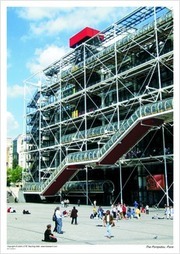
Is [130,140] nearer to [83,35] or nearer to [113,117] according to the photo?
[113,117]

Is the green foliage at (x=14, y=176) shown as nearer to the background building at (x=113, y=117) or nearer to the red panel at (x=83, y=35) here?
the background building at (x=113, y=117)

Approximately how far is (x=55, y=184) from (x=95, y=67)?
9234mm

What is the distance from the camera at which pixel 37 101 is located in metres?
36.8

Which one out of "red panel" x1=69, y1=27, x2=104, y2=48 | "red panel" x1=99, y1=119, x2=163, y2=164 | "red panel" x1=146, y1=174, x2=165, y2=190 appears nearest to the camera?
"red panel" x1=99, y1=119, x2=163, y2=164

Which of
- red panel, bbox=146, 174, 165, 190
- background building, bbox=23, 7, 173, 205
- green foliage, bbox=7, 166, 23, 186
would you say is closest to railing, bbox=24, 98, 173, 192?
background building, bbox=23, 7, 173, 205

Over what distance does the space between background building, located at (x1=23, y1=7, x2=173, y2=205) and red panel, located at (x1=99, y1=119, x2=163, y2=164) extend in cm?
6

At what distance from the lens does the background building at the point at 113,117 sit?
22516mm

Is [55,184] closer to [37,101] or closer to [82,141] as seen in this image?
[82,141]

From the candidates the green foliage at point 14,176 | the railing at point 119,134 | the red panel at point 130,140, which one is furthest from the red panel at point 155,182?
the green foliage at point 14,176

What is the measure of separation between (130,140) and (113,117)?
616 cm

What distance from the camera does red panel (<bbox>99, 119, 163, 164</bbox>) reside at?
832 inches

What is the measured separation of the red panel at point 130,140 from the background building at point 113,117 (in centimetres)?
6

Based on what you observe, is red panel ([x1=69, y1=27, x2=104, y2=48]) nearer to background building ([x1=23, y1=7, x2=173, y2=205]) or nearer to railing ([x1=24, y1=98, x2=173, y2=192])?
background building ([x1=23, y1=7, x2=173, y2=205])
